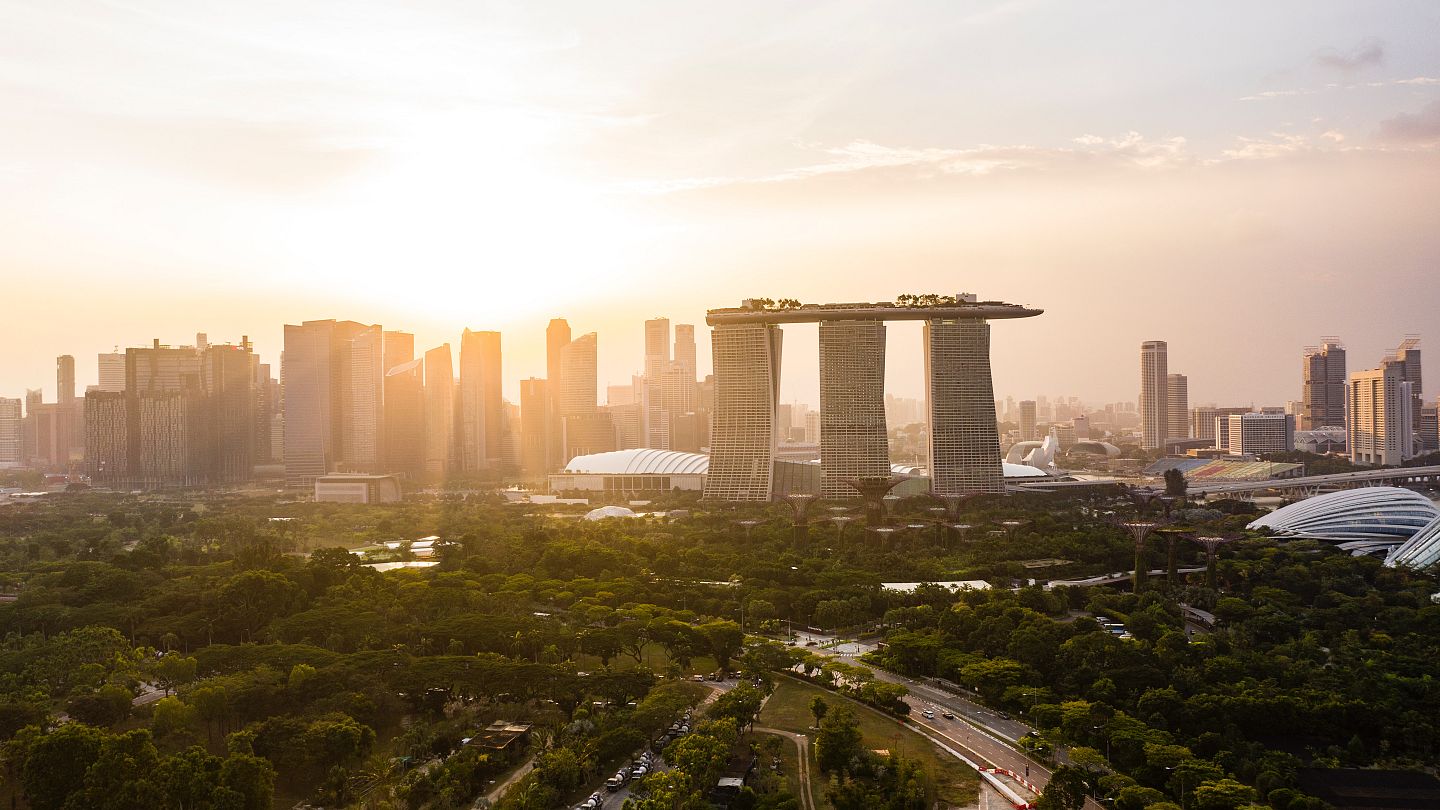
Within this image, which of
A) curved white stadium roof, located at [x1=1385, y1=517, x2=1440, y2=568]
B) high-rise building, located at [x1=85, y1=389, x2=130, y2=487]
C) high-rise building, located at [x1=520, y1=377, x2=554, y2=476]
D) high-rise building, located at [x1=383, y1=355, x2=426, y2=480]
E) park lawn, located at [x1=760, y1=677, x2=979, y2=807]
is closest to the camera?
park lawn, located at [x1=760, y1=677, x2=979, y2=807]

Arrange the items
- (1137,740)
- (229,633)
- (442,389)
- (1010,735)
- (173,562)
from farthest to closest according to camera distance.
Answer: (442,389)
(173,562)
(229,633)
(1010,735)
(1137,740)

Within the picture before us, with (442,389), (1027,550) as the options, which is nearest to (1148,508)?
(1027,550)

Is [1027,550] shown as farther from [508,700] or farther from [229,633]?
[229,633]

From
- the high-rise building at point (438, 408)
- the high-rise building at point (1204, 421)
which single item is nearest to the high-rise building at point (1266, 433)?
the high-rise building at point (1204, 421)

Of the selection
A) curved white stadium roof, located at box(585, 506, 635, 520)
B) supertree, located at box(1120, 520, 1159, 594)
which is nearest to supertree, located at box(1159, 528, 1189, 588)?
supertree, located at box(1120, 520, 1159, 594)

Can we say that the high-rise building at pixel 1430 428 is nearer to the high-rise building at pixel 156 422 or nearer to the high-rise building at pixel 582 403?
the high-rise building at pixel 582 403

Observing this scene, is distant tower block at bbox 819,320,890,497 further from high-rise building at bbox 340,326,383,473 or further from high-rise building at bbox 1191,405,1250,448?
high-rise building at bbox 1191,405,1250,448

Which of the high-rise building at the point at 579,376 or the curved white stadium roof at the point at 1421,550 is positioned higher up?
the high-rise building at the point at 579,376
